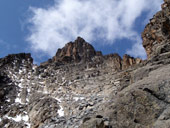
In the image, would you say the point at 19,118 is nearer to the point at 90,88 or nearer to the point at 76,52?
the point at 90,88

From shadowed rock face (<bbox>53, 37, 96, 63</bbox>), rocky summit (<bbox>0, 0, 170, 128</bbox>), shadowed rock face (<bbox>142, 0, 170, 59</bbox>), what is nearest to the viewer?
rocky summit (<bbox>0, 0, 170, 128</bbox>)

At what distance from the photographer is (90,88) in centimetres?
4244

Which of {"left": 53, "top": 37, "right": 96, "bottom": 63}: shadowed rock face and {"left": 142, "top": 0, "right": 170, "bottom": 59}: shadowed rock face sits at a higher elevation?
{"left": 53, "top": 37, "right": 96, "bottom": 63}: shadowed rock face

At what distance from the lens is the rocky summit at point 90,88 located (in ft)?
39.7

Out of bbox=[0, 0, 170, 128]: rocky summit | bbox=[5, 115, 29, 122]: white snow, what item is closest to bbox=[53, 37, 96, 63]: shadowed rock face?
bbox=[0, 0, 170, 128]: rocky summit

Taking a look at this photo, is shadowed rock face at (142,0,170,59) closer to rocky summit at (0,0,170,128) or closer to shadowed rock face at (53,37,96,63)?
rocky summit at (0,0,170,128)

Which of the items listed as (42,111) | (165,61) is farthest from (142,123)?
(42,111)

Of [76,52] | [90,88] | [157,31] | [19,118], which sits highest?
[76,52]

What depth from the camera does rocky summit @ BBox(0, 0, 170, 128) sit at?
12089 millimetres

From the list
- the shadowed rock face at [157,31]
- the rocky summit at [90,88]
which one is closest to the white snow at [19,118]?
the rocky summit at [90,88]

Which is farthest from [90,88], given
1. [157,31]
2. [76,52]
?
[76,52]

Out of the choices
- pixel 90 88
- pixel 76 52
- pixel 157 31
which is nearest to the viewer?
pixel 157 31

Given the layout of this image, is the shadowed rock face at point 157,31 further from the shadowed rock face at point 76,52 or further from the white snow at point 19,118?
the shadowed rock face at point 76,52

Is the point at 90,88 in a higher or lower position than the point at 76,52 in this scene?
lower
